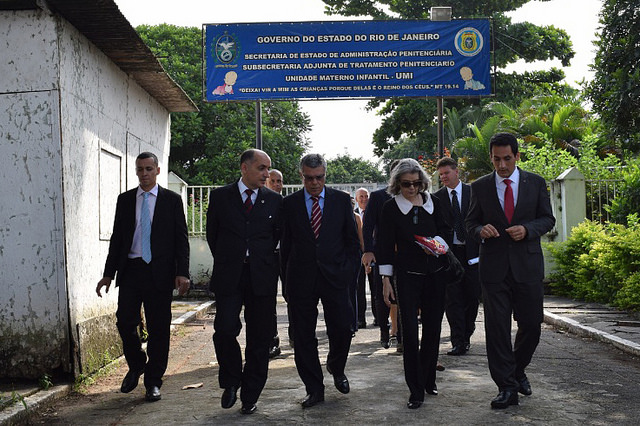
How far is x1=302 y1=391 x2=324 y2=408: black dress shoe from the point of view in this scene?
20.4 ft

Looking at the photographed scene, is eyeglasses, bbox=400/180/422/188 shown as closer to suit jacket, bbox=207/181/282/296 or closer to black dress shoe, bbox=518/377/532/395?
suit jacket, bbox=207/181/282/296

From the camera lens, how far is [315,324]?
6527mm

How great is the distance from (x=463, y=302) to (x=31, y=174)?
4.65m

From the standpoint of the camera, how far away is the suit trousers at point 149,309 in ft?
22.5

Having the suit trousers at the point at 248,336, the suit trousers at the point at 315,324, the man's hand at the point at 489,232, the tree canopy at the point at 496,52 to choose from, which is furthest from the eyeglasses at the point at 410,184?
the tree canopy at the point at 496,52

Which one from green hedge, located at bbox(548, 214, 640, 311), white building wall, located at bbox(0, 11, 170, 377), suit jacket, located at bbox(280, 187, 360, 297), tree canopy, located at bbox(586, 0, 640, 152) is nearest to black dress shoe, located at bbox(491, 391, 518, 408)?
suit jacket, located at bbox(280, 187, 360, 297)

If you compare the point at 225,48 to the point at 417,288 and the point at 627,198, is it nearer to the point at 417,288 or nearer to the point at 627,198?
the point at 627,198

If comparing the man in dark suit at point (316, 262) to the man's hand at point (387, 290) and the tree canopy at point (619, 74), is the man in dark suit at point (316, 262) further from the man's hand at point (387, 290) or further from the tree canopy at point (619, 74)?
the tree canopy at point (619, 74)

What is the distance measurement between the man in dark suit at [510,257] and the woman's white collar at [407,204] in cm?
40

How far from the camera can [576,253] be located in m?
14.9

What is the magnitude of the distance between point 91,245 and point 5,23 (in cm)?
229

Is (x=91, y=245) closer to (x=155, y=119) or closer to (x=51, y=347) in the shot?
(x=51, y=347)

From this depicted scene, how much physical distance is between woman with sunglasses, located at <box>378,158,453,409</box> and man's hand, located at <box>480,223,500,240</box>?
0.31m

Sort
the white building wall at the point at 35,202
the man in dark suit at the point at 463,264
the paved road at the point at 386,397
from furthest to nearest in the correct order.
→ 1. the man in dark suit at the point at 463,264
2. the white building wall at the point at 35,202
3. the paved road at the point at 386,397
